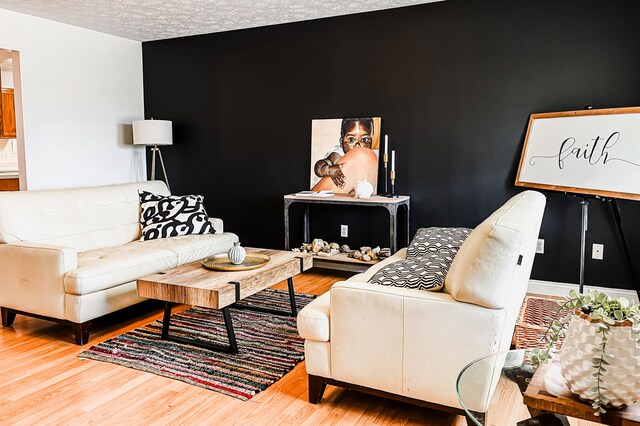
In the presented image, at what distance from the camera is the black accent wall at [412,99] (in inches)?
156

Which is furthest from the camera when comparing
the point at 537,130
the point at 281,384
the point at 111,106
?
the point at 111,106

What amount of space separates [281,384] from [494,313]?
1191 millimetres

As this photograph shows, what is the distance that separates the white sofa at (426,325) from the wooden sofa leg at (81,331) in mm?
1591

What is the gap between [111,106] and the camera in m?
5.59

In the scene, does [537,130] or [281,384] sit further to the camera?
[537,130]

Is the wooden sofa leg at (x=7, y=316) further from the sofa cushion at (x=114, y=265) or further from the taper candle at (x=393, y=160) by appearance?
the taper candle at (x=393, y=160)

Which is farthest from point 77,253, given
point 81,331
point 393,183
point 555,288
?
point 555,288

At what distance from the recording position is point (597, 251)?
4.01m

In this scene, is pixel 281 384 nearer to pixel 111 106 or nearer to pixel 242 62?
pixel 242 62

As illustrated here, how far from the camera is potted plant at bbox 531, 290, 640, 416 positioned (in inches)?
47.6

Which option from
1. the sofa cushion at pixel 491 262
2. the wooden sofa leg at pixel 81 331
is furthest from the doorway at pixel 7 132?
the sofa cushion at pixel 491 262

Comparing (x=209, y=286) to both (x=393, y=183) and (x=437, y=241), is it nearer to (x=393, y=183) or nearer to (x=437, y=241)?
(x=437, y=241)

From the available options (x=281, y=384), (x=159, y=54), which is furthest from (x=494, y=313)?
(x=159, y=54)

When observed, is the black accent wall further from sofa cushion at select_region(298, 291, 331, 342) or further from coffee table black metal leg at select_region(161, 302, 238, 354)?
sofa cushion at select_region(298, 291, 331, 342)
